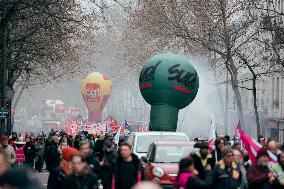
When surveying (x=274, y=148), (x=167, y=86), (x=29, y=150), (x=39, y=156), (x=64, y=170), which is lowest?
(x=39, y=156)

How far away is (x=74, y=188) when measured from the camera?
526 inches

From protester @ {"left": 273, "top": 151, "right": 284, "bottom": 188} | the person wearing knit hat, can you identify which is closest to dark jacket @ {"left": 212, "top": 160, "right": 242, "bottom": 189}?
protester @ {"left": 273, "top": 151, "right": 284, "bottom": 188}

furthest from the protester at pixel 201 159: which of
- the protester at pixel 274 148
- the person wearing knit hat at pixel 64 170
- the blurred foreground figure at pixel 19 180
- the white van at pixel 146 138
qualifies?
the white van at pixel 146 138

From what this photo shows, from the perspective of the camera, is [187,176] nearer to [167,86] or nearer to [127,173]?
[127,173]

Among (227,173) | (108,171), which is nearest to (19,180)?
(227,173)

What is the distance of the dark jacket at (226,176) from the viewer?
14883 millimetres

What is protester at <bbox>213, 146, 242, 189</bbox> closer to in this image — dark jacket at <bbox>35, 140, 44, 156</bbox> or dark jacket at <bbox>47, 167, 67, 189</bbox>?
dark jacket at <bbox>47, 167, 67, 189</bbox>

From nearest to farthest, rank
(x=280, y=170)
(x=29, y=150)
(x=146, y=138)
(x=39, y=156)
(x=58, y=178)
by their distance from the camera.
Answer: (x=58, y=178) < (x=280, y=170) < (x=146, y=138) < (x=29, y=150) < (x=39, y=156)

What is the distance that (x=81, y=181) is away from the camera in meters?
13.4

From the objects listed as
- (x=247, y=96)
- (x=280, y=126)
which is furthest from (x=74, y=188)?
(x=247, y=96)

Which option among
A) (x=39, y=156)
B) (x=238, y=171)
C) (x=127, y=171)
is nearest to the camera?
(x=238, y=171)

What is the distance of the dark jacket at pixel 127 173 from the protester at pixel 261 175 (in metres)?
1.75

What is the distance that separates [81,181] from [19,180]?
17.3ft

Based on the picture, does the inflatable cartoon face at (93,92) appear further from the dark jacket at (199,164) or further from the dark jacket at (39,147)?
the dark jacket at (199,164)
